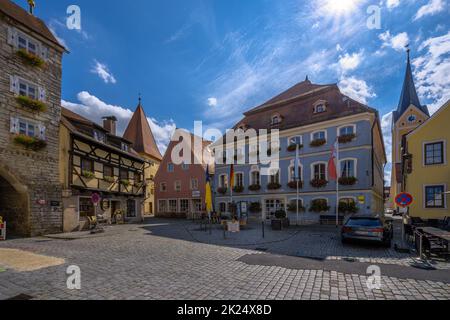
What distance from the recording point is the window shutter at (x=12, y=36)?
43.5 feet

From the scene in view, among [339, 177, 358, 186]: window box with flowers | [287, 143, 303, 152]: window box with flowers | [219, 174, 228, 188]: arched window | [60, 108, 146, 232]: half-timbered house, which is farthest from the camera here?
[219, 174, 228, 188]: arched window

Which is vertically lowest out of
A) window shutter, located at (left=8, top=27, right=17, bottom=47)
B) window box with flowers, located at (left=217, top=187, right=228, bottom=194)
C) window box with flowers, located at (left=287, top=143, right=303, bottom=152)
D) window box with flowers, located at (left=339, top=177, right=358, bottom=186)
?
window box with flowers, located at (left=217, top=187, right=228, bottom=194)

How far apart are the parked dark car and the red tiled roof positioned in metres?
20.5

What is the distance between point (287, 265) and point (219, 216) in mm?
17473

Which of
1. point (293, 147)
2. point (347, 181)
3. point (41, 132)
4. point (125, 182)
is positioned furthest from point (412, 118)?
point (41, 132)

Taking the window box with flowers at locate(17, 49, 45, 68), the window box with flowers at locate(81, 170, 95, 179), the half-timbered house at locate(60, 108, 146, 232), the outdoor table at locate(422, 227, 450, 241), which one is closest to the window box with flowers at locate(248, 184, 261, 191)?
the half-timbered house at locate(60, 108, 146, 232)

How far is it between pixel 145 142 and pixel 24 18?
2736 centimetres

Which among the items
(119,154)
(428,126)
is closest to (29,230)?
(119,154)

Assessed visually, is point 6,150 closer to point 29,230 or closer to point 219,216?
point 29,230

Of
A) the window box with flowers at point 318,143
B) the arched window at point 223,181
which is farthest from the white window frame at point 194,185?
the window box with flowers at point 318,143

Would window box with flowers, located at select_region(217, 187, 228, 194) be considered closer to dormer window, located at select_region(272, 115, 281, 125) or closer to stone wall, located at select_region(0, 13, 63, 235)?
dormer window, located at select_region(272, 115, 281, 125)

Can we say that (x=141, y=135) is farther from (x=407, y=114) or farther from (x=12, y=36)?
(x=407, y=114)

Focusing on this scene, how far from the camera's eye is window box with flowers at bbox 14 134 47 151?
Answer: 13102 mm
